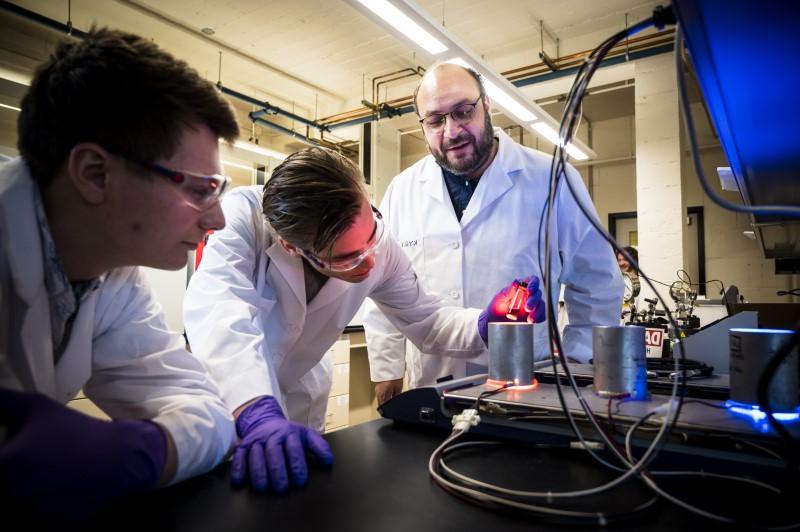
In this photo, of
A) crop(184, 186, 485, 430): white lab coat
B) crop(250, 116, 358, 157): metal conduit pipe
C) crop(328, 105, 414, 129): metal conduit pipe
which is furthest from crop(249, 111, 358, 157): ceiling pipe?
crop(184, 186, 485, 430): white lab coat

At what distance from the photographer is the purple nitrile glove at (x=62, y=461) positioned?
446 millimetres

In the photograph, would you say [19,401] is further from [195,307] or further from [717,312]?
[717,312]

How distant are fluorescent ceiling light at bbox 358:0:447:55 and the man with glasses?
4.65 feet

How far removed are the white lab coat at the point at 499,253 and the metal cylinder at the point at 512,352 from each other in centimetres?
62

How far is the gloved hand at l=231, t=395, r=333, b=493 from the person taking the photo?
59 cm

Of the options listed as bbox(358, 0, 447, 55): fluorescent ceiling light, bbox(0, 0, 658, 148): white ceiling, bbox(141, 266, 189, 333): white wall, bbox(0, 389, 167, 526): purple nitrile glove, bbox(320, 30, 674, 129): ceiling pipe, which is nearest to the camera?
bbox(0, 389, 167, 526): purple nitrile glove

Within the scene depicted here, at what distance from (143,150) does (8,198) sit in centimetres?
18

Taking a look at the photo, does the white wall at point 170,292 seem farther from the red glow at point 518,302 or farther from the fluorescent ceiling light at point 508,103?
the fluorescent ceiling light at point 508,103

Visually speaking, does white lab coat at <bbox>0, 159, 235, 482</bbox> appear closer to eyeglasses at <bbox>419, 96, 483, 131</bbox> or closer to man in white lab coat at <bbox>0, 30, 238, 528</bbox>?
man in white lab coat at <bbox>0, 30, 238, 528</bbox>

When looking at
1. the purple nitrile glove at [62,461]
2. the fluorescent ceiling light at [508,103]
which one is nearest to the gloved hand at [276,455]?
the purple nitrile glove at [62,461]

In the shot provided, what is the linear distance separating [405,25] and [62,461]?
2.42 meters

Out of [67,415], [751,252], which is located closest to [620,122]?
[751,252]

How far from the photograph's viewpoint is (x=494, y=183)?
5.42 feet

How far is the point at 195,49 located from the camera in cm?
437
